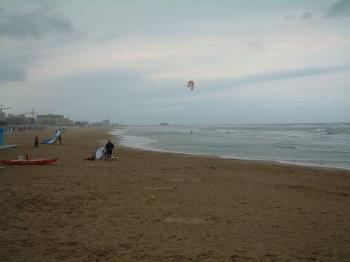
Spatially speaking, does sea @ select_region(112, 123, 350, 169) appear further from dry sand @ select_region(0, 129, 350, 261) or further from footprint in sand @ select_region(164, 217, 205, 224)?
footprint in sand @ select_region(164, 217, 205, 224)

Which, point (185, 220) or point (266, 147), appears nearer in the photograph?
point (185, 220)

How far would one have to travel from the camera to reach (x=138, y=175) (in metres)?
11.6

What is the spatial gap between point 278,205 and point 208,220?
6.77 feet

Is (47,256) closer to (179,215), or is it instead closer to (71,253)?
(71,253)

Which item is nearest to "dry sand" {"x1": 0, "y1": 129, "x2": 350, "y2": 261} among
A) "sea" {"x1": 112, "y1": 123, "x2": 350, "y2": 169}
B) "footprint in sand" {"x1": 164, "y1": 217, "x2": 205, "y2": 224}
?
"footprint in sand" {"x1": 164, "y1": 217, "x2": 205, "y2": 224}

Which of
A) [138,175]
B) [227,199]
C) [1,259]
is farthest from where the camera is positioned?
[138,175]

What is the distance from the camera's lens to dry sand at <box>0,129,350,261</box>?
467cm

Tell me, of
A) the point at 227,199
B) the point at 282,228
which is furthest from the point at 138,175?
the point at 282,228

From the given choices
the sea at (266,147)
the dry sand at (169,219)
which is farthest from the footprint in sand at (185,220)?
the sea at (266,147)

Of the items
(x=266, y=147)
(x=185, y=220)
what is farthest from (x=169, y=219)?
(x=266, y=147)

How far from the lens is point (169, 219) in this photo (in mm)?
6285

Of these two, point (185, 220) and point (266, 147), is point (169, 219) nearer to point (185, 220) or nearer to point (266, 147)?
point (185, 220)

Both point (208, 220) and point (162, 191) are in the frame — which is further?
point (162, 191)

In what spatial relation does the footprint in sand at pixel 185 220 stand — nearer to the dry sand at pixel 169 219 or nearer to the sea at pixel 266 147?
the dry sand at pixel 169 219
